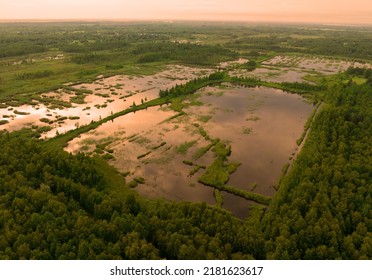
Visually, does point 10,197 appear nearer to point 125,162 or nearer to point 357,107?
point 125,162

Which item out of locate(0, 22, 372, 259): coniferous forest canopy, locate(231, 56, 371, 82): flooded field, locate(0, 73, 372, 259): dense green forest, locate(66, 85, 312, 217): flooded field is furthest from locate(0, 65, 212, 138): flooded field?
locate(231, 56, 371, 82): flooded field

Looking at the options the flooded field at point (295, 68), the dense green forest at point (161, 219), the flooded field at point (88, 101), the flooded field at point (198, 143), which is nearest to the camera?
the dense green forest at point (161, 219)

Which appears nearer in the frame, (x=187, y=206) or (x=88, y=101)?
(x=187, y=206)

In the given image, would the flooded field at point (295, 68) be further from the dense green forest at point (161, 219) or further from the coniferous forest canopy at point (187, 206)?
the dense green forest at point (161, 219)

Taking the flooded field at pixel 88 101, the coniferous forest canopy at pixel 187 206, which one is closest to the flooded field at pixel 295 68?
the flooded field at pixel 88 101

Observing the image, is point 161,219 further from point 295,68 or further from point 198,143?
point 295,68

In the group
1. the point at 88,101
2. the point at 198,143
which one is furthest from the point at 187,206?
the point at 88,101
